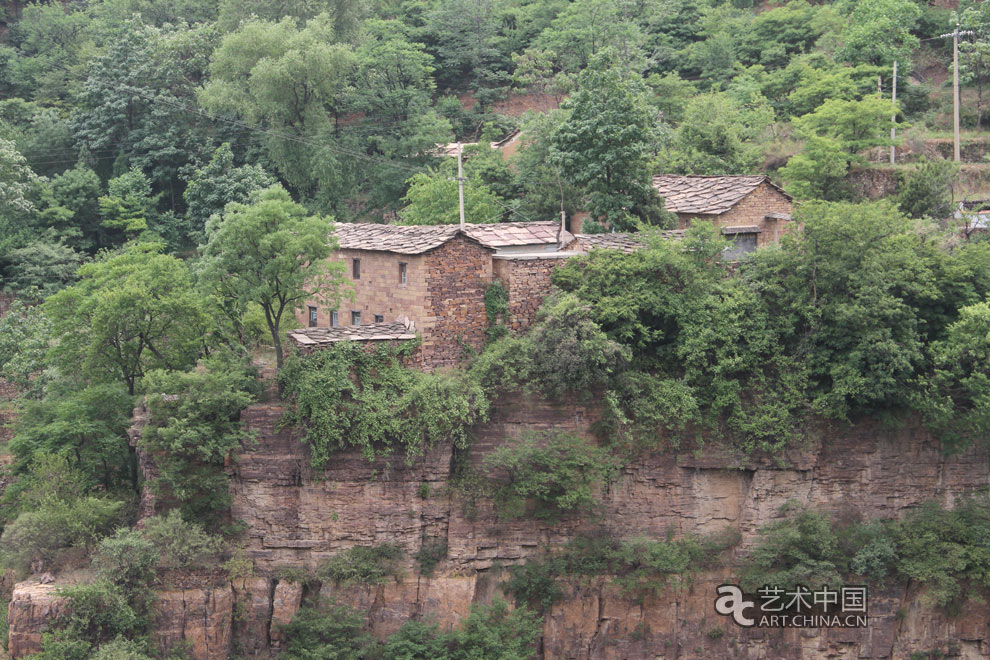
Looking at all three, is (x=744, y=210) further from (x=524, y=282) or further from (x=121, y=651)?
(x=121, y=651)

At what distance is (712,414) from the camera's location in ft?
92.8

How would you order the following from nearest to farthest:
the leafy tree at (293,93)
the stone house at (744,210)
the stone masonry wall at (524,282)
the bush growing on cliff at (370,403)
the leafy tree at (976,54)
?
the bush growing on cliff at (370,403) → the stone masonry wall at (524,282) → the stone house at (744,210) → the leafy tree at (293,93) → the leafy tree at (976,54)

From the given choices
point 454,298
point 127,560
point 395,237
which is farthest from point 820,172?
point 127,560

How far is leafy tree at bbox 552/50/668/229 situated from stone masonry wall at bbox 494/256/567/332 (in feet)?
15.2

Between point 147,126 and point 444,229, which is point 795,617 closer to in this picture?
point 444,229

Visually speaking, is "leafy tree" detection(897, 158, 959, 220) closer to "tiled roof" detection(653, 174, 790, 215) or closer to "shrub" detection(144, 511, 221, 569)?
"tiled roof" detection(653, 174, 790, 215)

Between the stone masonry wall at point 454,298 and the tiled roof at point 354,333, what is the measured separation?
1.97 feet

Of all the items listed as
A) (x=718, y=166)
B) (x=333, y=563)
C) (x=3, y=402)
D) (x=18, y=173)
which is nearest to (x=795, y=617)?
(x=333, y=563)

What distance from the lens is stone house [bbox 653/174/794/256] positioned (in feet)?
106

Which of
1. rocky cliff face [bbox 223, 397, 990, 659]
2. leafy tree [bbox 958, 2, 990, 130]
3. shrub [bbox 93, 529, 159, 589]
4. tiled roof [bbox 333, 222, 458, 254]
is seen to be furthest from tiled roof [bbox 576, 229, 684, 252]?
leafy tree [bbox 958, 2, 990, 130]

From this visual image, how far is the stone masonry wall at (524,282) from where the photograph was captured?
29.1m

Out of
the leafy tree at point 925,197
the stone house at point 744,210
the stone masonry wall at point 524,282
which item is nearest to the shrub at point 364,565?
the stone masonry wall at point 524,282

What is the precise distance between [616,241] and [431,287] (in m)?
5.45

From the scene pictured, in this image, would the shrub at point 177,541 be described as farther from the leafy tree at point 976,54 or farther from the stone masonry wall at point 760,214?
the leafy tree at point 976,54
